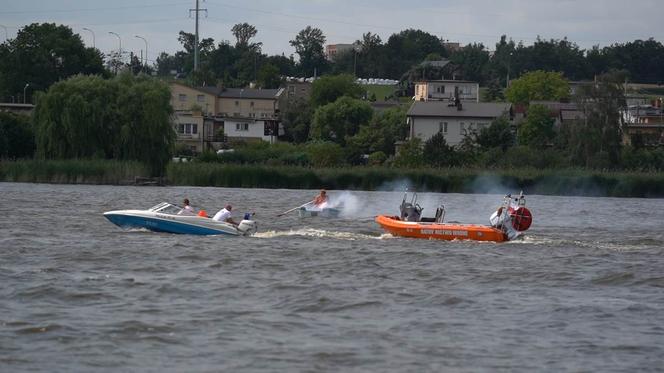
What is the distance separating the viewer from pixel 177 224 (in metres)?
42.7

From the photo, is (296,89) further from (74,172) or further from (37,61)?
(74,172)

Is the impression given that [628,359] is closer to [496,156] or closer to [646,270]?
[646,270]

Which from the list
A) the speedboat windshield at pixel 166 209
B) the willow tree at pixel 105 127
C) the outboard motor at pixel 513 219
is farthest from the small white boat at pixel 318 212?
the willow tree at pixel 105 127

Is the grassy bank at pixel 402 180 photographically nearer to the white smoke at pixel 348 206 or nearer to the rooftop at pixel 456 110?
the white smoke at pixel 348 206

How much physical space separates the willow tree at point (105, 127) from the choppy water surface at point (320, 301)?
108 feet

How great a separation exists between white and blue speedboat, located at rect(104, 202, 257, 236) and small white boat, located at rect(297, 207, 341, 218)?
10882 mm

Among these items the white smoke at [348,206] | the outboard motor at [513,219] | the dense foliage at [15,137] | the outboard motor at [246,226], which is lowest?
the white smoke at [348,206]

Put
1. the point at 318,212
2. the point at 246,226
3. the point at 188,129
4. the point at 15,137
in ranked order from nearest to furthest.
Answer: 1. the point at 246,226
2. the point at 318,212
3. the point at 15,137
4. the point at 188,129

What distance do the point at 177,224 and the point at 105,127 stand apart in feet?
138

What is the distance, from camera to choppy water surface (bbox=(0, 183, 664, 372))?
894 inches

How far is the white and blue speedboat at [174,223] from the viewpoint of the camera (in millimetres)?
42594

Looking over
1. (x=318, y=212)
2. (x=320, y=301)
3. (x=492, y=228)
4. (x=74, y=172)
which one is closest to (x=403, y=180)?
(x=74, y=172)

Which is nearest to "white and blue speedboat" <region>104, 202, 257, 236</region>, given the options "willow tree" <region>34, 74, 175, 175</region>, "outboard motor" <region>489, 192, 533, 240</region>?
"outboard motor" <region>489, 192, 533, 240</region>

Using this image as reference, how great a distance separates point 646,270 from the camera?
3697cm
